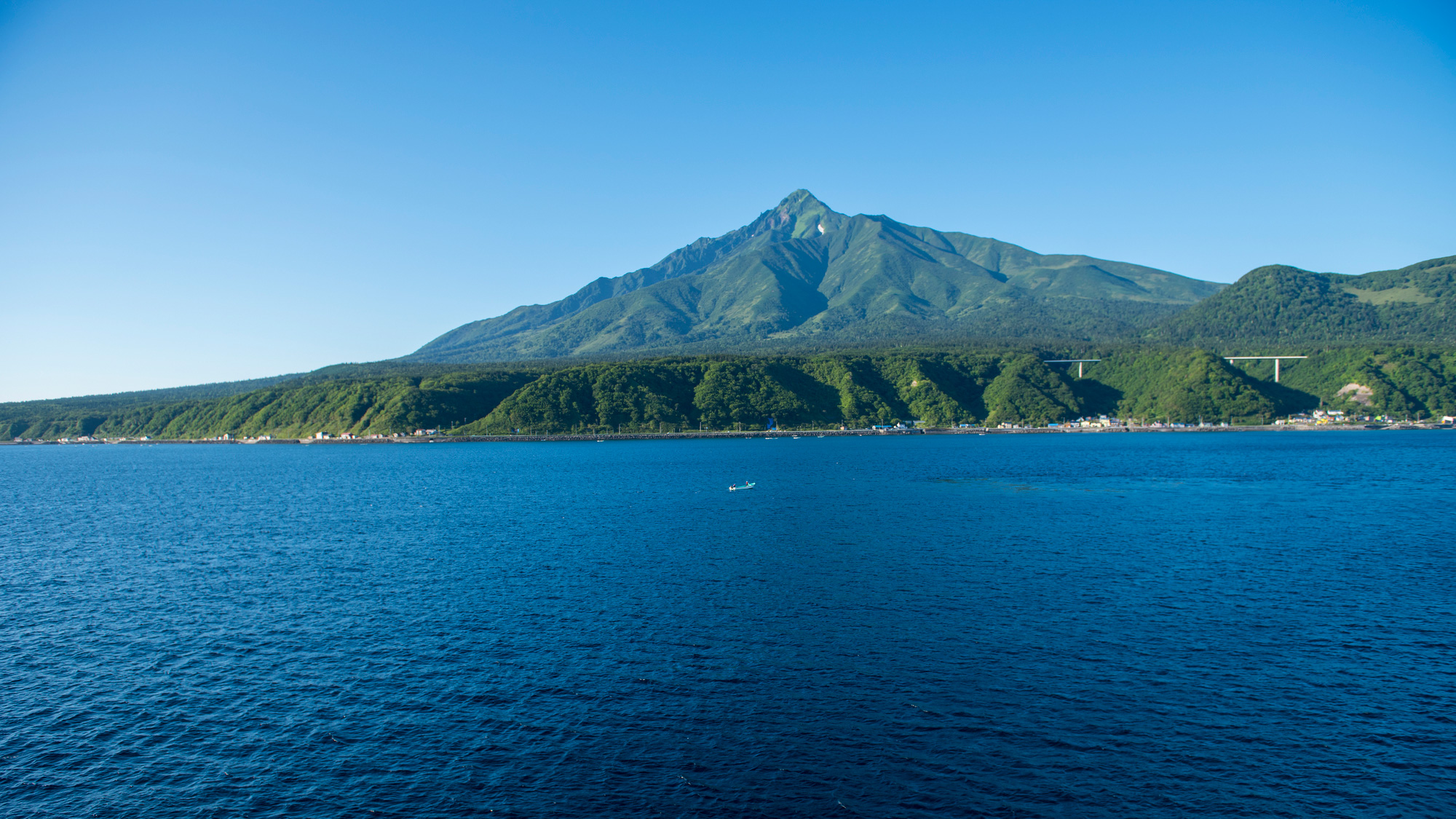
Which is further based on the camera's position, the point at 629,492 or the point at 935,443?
the point at 935,443

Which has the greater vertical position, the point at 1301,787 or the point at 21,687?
the point at 21,687

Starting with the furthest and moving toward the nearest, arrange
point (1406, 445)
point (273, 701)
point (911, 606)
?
point (1406, 445) < point (911, 606) < point (273, 701)

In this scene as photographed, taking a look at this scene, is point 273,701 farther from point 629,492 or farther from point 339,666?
point 629,492

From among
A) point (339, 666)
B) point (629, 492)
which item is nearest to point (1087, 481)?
point (629, 492)

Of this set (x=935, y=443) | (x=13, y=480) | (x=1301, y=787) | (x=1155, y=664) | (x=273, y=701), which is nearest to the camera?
(x=1301, y=787)

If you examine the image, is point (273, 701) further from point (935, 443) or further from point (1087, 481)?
point (935, 443)

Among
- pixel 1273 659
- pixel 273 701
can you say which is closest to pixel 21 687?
pixel 273 701
